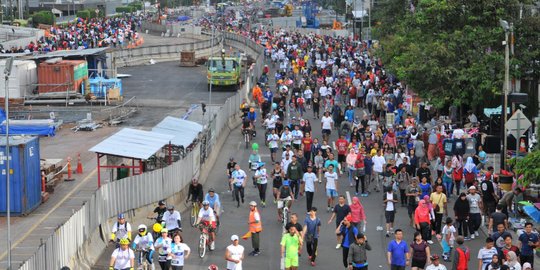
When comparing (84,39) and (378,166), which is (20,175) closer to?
(378,166)

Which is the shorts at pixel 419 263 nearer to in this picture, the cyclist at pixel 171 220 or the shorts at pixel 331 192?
the cyclist at pixel 171 220

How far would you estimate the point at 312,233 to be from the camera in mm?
23047

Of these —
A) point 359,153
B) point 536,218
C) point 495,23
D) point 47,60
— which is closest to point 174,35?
point 47,60

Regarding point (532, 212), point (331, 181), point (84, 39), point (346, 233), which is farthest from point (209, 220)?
point (84, 39)

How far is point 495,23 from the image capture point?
40.8 m

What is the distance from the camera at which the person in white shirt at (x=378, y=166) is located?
31.1 meters

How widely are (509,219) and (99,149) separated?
908 centimetres

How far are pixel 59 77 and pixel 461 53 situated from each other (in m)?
19.2

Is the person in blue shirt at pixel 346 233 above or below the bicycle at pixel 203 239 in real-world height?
above

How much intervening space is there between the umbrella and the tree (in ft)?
48.7

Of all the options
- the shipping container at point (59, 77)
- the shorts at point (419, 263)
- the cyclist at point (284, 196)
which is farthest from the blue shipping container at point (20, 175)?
the shipping container at point (59, 77)

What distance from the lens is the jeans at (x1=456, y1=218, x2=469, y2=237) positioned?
25.3 m

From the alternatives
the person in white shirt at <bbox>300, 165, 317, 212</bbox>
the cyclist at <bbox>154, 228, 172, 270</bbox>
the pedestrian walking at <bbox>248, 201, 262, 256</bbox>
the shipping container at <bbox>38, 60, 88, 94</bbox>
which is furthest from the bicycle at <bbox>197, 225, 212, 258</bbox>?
the shipping container at <bbox>38, 60, 88, 94</bbox>

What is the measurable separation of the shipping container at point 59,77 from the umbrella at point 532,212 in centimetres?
3073
